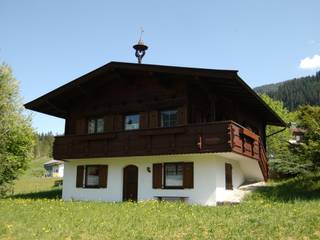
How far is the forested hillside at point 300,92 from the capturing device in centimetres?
13438

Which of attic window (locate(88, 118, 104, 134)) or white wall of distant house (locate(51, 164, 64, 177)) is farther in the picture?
white wall of distant house (locate(51, 164, 64, 177))

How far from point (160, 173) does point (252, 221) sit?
26.4 feet

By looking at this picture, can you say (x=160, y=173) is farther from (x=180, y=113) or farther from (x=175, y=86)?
(x=175, y=86)

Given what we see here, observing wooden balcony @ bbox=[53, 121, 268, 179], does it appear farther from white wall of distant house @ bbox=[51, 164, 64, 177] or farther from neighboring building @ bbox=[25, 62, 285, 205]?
white wall of distant house @ bbox=[51, 164, 64, 177]

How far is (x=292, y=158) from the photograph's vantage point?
23141mm

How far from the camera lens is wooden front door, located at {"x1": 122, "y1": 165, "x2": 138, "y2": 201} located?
19.0m

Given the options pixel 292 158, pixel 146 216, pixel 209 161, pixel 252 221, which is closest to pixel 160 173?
pixel 209 161

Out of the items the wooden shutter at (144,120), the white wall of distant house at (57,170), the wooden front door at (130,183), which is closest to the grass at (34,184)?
the white wall of distant house at (57,170)

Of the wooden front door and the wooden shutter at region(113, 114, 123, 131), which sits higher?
the wooden shutter at region(113, 114, 123, 131)

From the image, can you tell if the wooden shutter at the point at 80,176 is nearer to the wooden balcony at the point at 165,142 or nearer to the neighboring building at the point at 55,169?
the wooden balcony at the point at 165,142

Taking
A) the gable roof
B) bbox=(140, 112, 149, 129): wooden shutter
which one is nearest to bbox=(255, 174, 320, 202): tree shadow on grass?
the gable roof

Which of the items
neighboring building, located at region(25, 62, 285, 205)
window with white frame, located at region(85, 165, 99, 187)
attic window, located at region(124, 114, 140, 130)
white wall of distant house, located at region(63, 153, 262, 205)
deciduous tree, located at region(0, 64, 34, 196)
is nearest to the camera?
neighboring building, located at region(25, 62, 285, 205)

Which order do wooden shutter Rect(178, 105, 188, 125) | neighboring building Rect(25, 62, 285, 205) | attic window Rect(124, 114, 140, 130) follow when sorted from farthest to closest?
attic window Rect(124, 114, 140, 130) → wooden shutter Rect(178, 105, 188, 125) → neighboring building Rect(25, 62, 285, 205)

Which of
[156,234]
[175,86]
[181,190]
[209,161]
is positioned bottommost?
[156,234]
